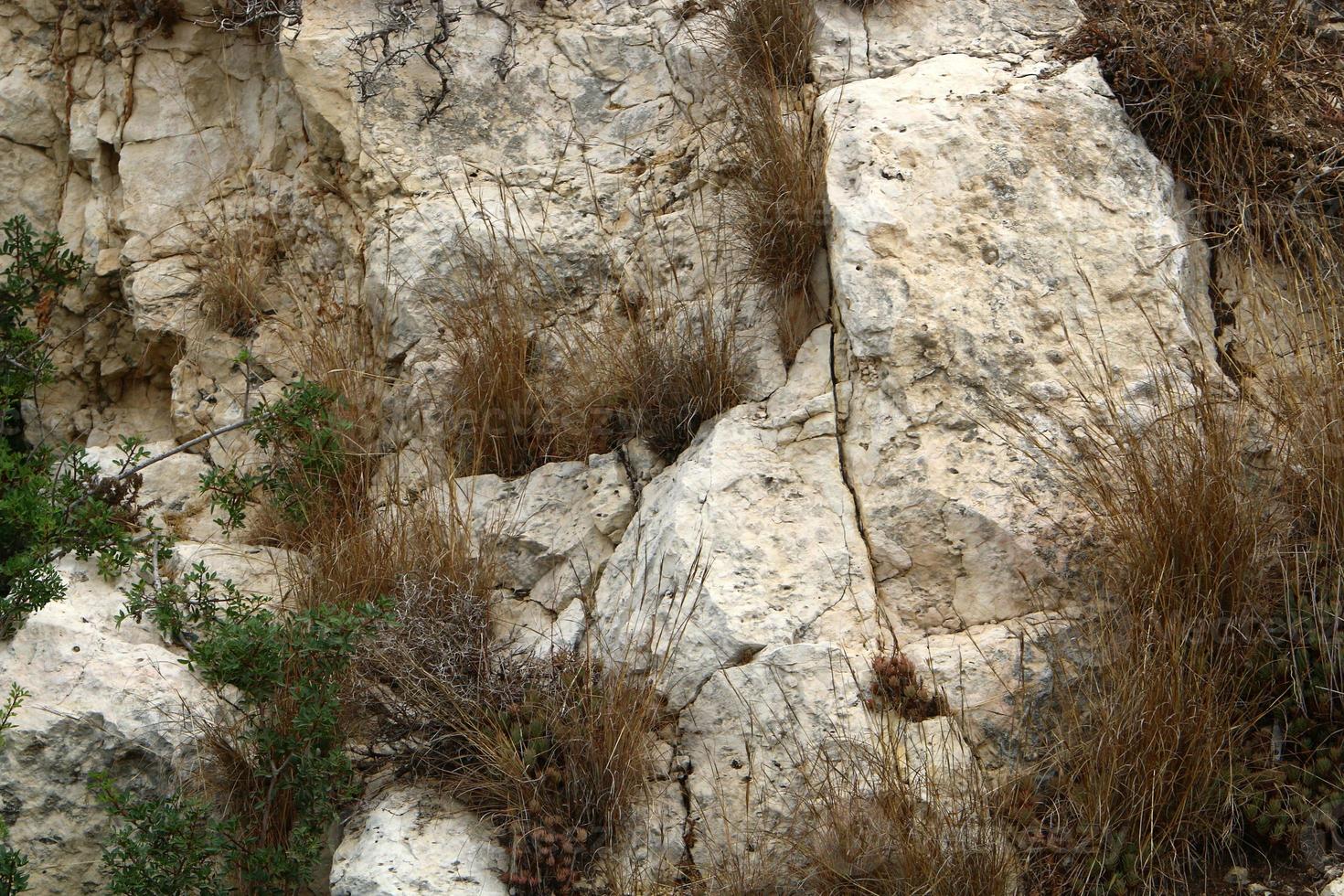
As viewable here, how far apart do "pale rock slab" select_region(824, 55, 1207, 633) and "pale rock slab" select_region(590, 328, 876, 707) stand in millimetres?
114

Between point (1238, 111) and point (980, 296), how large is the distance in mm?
1241

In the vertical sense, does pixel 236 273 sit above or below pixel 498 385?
above

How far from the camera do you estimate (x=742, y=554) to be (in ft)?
11.9

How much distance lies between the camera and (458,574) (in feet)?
12.6

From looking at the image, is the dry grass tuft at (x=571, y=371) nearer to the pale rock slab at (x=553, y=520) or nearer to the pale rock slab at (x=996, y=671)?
the pale rock slab at (x=553, y=520)

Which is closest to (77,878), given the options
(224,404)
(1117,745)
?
(224,404)

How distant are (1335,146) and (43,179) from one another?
199 inches

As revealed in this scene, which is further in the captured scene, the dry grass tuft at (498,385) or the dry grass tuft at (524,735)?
the dry grass tuft at (498,385)

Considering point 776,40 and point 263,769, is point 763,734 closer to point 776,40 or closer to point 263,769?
point 263,769

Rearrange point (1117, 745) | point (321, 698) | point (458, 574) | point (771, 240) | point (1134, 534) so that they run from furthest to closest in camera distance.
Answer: point (771, 240) → point (458, 574) → point (321, 698) → point (1134, 534) → point (1117, 745)

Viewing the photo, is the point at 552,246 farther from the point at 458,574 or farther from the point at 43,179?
the point at 43,179

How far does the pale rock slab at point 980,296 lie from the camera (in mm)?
3590

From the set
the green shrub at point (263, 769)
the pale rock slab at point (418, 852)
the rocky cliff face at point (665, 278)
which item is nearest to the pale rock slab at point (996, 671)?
the rocky cliff face at point (665, 278)

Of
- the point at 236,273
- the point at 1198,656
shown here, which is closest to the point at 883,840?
the point at 1198,656
